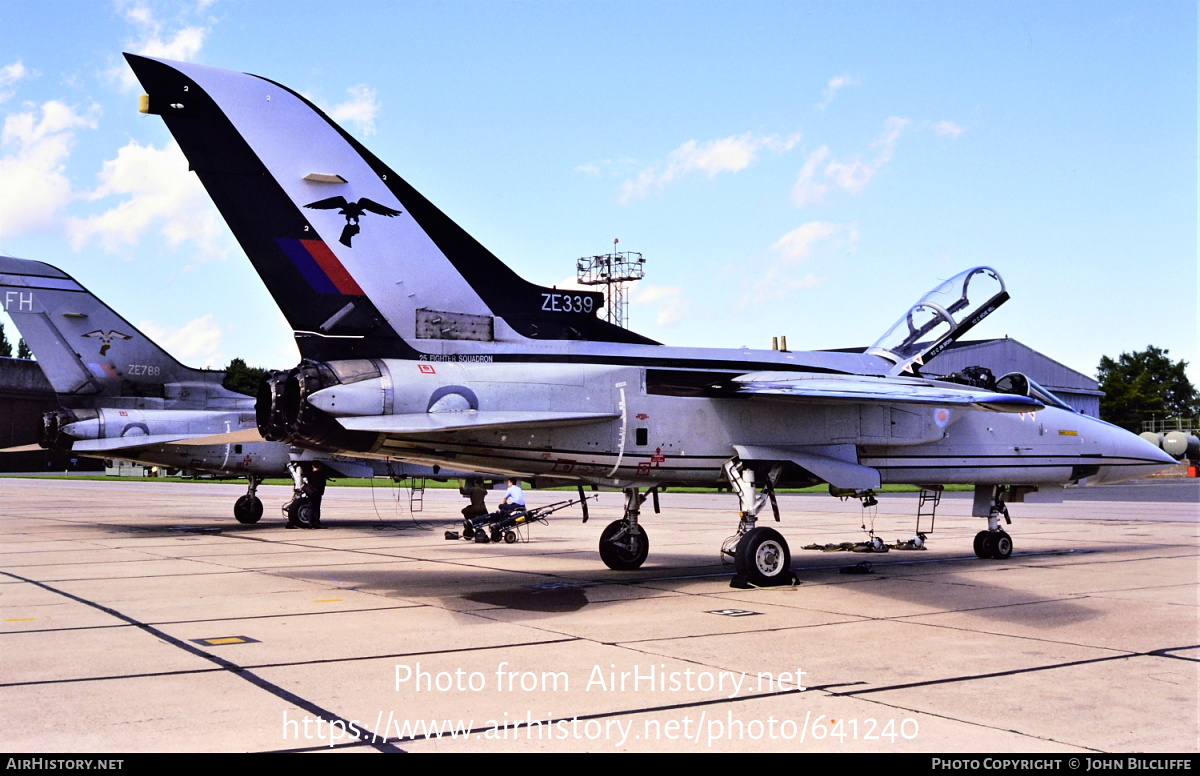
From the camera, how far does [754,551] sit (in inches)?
438

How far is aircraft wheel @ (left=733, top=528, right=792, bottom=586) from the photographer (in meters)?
11.1

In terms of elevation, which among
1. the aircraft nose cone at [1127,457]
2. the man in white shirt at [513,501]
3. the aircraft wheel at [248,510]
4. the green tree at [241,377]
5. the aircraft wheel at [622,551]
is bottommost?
the aircraft wheel at [248,510]

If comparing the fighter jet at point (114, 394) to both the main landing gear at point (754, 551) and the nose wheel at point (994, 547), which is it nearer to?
the main landing gear at point (754, 551)

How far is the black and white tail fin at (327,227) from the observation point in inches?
400

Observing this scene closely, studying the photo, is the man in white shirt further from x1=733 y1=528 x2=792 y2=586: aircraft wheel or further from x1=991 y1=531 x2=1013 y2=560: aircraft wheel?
x1=991 y1=531 x2=1013 y2=560: aircraft wheel

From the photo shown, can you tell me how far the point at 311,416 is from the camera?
950 cm

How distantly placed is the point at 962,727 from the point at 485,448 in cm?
600

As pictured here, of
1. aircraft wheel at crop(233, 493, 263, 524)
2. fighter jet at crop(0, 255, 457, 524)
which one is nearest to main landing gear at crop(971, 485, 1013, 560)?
fighter jet at crop(0, 255, 457, 524)

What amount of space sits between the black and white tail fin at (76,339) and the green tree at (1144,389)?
207 ft

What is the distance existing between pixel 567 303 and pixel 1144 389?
7600 centimetres

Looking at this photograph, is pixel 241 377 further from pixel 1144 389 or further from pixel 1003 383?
pixel 1003 383

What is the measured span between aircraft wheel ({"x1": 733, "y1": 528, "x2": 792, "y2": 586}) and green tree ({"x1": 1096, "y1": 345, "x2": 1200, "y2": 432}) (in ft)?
213

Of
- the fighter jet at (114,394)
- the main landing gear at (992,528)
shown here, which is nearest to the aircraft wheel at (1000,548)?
the main landing gear at (992,528)
